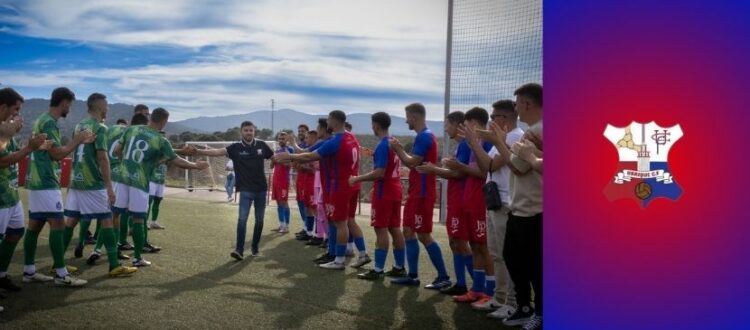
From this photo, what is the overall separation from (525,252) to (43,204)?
477 centimetres

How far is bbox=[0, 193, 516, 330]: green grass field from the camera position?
16.4ft

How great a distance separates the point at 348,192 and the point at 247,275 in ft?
5.43

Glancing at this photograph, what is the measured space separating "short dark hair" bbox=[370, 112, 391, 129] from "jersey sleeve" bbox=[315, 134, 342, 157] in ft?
1.96

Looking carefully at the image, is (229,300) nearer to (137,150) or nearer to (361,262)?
(361,262)

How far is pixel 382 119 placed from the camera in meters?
7.19

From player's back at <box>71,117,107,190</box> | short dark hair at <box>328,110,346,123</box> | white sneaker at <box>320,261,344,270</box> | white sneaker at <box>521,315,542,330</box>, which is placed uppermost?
short dark hair at <box>328,110,346,123</box>

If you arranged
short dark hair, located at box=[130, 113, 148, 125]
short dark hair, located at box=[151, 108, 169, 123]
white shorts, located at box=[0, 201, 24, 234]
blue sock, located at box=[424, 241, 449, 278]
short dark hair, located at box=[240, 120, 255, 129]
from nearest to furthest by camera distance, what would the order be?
white shorts, located at box=[0, 201, 24, 234] → blue sock, located at box=[424, 241, 449, 278] → short dark hair, located at box=[151, 108, 169, 123] → short dark hair, located at box=[130, 113, 148, 125] → short dark hair, located at box=[240, 120, 255, 129]

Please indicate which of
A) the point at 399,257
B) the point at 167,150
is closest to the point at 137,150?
the point at 167,150

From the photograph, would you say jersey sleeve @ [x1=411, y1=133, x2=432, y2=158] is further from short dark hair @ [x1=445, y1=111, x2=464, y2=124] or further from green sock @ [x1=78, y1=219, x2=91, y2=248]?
green sock @ [x1=78, y1=219, x2=91, y2=248]

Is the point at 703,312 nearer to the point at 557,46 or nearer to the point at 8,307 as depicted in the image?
the point at 557,46

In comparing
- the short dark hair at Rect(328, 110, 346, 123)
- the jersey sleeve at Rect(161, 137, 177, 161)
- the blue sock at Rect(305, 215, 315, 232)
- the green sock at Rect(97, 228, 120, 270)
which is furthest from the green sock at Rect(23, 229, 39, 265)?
the blue sock at Rect(305, 215, 315, 232)

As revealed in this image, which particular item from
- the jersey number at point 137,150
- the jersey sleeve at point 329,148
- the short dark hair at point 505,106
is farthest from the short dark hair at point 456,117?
the jersey number at point 137,150

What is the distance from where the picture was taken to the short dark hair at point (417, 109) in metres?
6.59

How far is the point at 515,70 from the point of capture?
10297 millimetres
